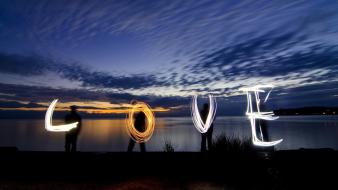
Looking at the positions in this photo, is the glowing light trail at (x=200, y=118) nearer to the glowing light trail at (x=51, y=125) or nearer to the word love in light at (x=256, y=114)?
the word love in light at (x=256, y=114)

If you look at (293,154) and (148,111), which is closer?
(293,154)

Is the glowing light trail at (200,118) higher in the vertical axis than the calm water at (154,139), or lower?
higher

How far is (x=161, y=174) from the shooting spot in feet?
26.1

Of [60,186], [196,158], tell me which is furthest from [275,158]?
[60,186]

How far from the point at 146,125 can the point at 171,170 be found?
3.31 meters

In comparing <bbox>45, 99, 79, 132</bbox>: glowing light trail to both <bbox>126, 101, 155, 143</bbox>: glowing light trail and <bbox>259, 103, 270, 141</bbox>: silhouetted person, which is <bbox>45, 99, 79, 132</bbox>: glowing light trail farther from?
<bbox>259, 103, 270, 141</bbox>: silhouetted person

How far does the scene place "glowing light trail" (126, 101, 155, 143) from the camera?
1086 centimetres

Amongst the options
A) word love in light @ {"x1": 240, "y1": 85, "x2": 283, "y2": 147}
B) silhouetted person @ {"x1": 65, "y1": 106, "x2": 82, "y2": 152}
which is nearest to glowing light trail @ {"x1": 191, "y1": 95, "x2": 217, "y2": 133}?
word love in light @ {"x1": 240, "y1": 85, "x2": 283, "y2": 147}

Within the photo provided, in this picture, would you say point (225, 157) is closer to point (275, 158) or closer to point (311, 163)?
point (275, 158)

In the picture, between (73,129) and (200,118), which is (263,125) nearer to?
(200,118)

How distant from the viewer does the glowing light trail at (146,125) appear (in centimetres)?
1086

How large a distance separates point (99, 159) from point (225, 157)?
3913 mm

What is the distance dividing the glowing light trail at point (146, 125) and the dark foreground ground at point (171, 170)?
176 centimetres

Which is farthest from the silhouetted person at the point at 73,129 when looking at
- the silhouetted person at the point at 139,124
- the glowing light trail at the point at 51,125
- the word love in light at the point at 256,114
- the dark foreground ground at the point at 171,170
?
the word love in light at the point at 256,114
